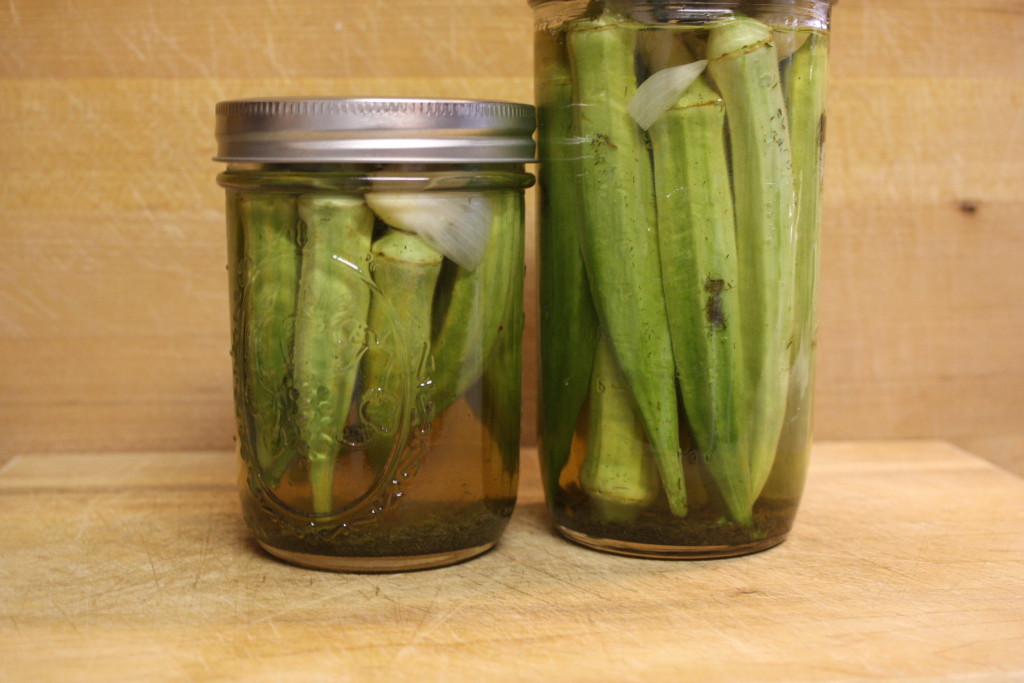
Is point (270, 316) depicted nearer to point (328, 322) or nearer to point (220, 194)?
point (328, 322)

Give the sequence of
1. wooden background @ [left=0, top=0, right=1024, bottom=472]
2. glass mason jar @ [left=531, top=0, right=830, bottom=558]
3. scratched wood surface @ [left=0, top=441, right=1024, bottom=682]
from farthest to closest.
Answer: wooden background @ [left=0, top=0, right=1024, bottom=472]
glass mason jar @ [left=531, top=0, right=830, bottom=558]
scratched wood surface @ [left=0, top=441, right=1024, bottom=682]

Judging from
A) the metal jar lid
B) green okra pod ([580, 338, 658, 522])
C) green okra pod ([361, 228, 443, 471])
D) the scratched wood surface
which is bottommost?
the scratched wood surface

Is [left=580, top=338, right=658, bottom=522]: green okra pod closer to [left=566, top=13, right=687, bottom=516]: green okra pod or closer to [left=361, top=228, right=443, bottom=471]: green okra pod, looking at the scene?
[left=566, top=13, right=687, bottom=516]: green okra pod

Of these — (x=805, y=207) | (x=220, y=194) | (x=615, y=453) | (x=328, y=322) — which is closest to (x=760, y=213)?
(x=805, y=207)

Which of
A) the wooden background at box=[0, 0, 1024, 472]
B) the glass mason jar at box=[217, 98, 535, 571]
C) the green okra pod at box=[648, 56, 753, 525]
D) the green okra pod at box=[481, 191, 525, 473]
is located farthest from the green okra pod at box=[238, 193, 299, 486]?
the wooden background at box=[0, 0, 1024, 472]

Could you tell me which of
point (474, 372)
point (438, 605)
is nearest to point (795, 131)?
point (474, 372)

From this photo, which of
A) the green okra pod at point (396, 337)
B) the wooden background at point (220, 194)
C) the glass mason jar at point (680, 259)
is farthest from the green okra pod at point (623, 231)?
the wooden background at point (220, 194)

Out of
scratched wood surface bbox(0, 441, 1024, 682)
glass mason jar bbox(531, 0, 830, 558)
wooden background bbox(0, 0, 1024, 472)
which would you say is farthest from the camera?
wooden background bbox(0, 0, 1024, 472)

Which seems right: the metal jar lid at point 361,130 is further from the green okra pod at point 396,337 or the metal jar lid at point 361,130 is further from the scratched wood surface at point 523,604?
the scratched wood surface at point 523,604
